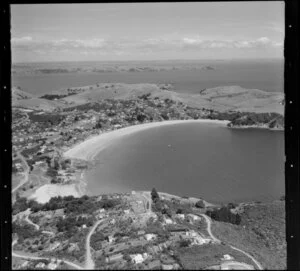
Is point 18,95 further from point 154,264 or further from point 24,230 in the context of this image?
point 154,264

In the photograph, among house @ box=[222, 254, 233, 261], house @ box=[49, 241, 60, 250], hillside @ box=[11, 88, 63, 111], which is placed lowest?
house @ box=[222, 254, 233, 261]

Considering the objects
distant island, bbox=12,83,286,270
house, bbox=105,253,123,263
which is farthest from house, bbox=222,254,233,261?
house, bbox=105,253,123,263

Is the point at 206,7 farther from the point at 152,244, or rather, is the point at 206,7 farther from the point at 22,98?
the point at 152,244

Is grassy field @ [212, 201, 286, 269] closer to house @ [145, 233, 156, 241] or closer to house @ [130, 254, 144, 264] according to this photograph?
house @ [145, 233, 156, 241]

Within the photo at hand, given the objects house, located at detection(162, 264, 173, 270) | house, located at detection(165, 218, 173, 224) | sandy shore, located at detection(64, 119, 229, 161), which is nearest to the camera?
house, located at detection(162, 264, 173, 270)

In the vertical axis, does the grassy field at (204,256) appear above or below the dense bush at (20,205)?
below

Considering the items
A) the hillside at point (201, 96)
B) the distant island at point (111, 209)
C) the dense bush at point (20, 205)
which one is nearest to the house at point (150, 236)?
the distant island at point (111, 209)

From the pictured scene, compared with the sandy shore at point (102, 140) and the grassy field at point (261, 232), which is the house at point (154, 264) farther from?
the sandy shore at point (102, 140)

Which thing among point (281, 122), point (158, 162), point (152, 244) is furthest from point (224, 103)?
point (152, 244)
